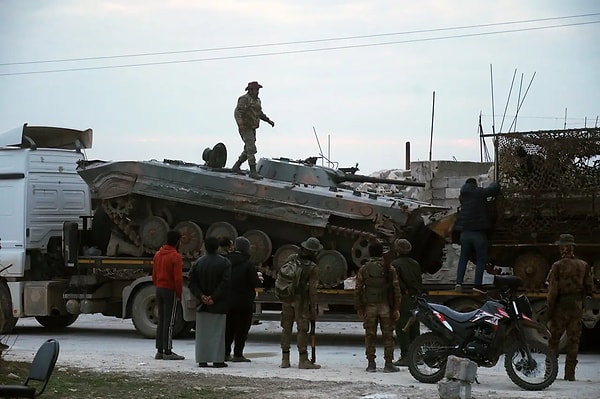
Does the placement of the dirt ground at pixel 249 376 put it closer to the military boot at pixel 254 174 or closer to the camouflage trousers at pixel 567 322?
the camouflage trousers at pixel 567 322

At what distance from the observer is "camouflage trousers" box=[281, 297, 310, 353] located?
1465 cm

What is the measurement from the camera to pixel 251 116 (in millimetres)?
19688

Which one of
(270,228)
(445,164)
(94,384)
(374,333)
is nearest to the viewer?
(94,384)

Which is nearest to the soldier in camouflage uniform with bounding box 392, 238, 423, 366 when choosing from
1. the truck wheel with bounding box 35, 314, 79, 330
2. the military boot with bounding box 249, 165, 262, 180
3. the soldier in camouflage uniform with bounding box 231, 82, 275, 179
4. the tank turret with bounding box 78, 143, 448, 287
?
the tank turret with bounding box 78, 143, 448, 287

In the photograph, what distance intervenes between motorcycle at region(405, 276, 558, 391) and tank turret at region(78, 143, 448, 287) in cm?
485

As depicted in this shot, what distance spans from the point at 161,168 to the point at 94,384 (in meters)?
7.48

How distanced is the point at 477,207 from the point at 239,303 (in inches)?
171

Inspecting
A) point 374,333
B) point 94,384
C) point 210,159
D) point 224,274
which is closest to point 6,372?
point 94,384

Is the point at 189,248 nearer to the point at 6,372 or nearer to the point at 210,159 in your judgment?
the point at 210,159

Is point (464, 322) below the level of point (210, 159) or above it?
below

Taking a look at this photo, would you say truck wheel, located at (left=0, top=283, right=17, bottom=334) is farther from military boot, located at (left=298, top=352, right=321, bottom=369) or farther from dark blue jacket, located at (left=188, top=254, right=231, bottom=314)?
military boot, located at (left=298, top=352, right=321, bottom=369)

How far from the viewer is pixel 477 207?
57.8 ft

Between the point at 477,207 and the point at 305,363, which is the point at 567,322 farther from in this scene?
the point at 477,207

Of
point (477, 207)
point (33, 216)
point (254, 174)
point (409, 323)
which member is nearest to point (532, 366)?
point (409, 323)
